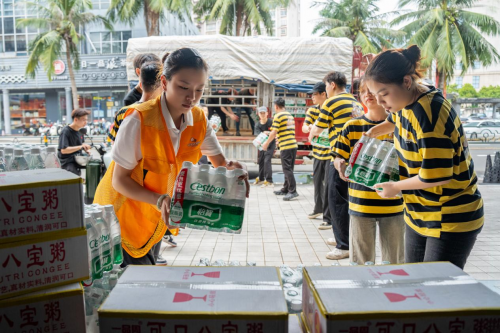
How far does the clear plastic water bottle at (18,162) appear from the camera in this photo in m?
2.62

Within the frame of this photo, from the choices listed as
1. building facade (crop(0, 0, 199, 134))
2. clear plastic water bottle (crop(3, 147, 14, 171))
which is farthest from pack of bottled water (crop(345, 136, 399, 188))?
building facade (crop(0, 0, 199, 134))

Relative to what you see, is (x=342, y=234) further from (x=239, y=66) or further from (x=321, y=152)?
(x=239, y=66)

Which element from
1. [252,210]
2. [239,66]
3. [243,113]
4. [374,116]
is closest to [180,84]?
[374,116]

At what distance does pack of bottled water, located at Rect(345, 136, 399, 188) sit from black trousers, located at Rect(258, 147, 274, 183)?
6.55m

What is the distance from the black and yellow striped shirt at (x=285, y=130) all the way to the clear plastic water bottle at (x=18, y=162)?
5.45m

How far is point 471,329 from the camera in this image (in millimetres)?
1025

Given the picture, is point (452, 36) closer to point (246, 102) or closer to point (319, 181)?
point (246, 102)

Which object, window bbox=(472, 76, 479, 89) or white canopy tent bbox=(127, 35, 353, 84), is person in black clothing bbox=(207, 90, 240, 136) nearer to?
white canopy tent bbox=(127, 35, 353, 84)

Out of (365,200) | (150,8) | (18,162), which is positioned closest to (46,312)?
Answer: (18,162)

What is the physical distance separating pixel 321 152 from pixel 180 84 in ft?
13.1

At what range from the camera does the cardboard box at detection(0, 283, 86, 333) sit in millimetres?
1073

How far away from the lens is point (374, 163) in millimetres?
2051

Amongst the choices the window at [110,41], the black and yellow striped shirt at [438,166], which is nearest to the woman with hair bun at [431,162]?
the black and yellow striped shirt at [438,166]

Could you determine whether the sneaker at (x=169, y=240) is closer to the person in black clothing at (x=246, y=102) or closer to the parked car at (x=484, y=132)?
the person in black clothing at (x=246, y=102)
